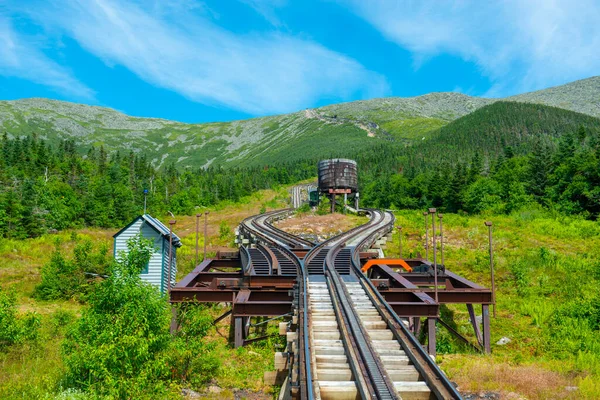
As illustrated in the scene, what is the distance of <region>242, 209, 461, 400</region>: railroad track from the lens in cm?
676

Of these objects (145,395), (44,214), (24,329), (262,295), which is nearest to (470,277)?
(262,295)

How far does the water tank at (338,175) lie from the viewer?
176ft

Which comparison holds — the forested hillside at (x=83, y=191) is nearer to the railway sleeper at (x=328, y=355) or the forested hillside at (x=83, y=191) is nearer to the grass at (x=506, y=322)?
the grass at (x=506, y=322)

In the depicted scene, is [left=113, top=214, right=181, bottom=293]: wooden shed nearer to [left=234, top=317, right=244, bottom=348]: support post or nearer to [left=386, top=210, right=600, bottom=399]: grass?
[left=234, top=317, right=244, bottom=348]: support post

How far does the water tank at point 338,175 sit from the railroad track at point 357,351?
39.7 m

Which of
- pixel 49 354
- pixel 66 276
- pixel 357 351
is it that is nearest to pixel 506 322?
pixel 357 351

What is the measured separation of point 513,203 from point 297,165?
9930 cm

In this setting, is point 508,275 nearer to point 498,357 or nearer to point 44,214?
point 498,357

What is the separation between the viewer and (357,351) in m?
8.30

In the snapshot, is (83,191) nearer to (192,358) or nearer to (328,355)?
(192,358)

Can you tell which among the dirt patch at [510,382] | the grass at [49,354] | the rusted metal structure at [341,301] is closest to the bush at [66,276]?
the grass at [49,354]

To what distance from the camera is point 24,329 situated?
12.4 m

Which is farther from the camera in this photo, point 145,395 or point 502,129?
point 502,129

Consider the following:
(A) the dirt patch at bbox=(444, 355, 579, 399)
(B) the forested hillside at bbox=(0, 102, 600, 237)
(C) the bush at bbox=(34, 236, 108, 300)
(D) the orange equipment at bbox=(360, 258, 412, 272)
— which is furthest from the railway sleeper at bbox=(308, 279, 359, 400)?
(B) the forested hillside at bbox=(0, 102, 600, 237)
